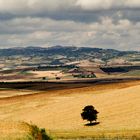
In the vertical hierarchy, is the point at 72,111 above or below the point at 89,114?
above

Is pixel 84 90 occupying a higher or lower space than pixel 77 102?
higher

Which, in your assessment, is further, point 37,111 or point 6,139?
point 37,111

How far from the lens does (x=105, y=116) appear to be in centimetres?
10956

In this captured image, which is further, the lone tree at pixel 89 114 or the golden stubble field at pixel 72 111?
the lone tree at pixel 89 114

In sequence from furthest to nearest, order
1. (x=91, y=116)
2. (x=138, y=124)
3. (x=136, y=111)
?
(x=136, y=111)
(x=91, y=116)
(x=138, y=124)

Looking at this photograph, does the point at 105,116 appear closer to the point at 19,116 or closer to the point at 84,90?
the point at 19,116

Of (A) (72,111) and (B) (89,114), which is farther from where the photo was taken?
(A) (72,111)

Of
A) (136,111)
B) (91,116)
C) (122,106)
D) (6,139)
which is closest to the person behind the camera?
(6,139)

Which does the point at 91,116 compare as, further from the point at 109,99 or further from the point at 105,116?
the point at 109,99

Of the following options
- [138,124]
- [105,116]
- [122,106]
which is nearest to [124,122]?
[138,124]

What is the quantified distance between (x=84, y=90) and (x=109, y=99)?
2120 inches

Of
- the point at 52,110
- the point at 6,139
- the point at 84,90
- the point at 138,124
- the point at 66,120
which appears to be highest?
the point at 84,90

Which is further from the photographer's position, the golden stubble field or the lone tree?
the lone tree

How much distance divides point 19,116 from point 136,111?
116ft
